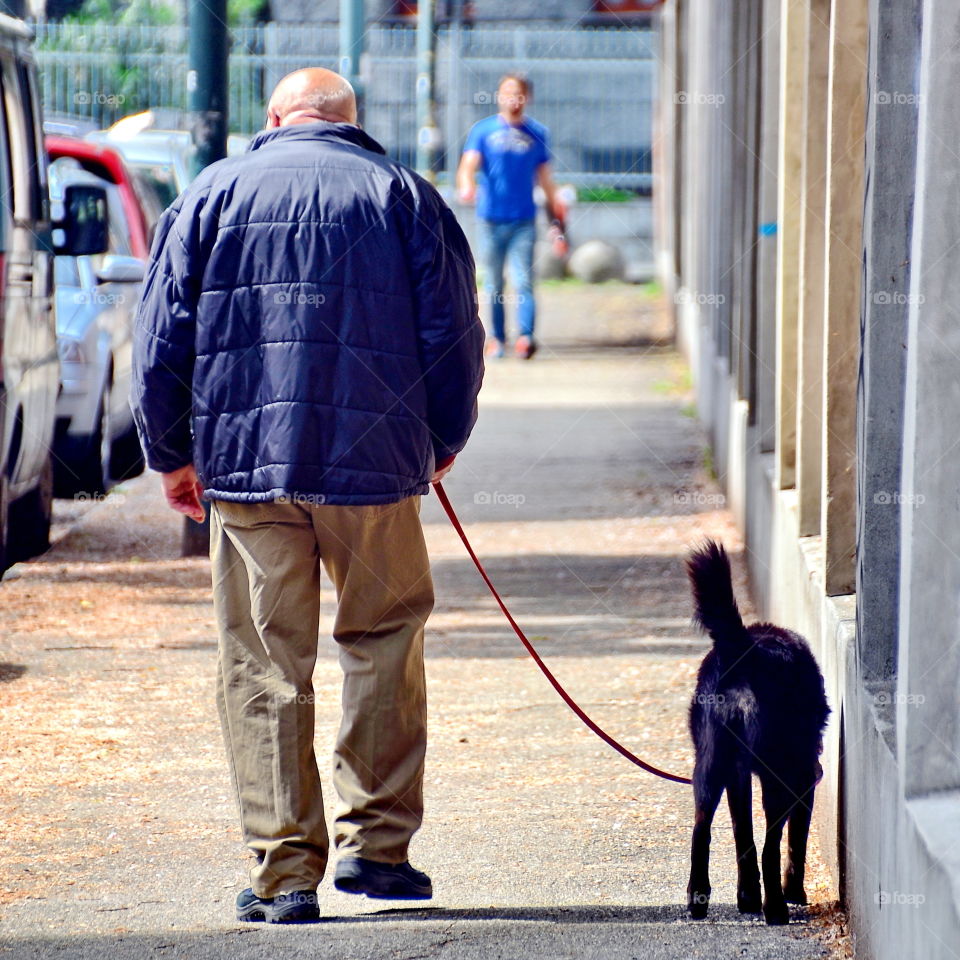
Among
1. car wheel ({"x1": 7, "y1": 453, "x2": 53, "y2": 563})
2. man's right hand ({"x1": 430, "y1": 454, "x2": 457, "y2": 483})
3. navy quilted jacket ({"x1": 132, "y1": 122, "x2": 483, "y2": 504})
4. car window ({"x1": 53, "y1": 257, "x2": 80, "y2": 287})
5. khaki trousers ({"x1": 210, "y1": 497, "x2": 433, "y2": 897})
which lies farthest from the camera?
car window ({"x1": 53, "y1": 257, "x2": 80, "y2": 287})

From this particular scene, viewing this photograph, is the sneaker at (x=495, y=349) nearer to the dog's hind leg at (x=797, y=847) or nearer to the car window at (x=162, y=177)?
the car window at (x=162, y=177)

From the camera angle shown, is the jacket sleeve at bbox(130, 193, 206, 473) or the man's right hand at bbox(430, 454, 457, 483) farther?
the man's right hand at bbox(430, 454, 457, 483)

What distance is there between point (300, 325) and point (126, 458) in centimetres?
784

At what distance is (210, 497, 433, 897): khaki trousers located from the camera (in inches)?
155

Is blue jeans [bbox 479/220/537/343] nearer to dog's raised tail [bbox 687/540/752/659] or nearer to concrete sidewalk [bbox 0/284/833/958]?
concrete sidewalk [bbox 0/284/833/958]

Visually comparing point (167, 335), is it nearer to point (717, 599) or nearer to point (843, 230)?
point (717, 599)

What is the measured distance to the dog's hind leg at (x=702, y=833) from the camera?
390 cm

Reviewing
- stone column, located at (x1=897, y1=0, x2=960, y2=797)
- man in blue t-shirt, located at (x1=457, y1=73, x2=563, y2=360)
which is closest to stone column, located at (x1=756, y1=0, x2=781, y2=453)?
stone column, located at (x1=897, y1=0, x2=960, y2=797)

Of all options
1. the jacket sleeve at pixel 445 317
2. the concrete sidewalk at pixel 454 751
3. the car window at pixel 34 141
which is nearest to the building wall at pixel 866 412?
the concrete sidewalk at pixel 454 751

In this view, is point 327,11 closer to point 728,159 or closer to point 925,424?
point 728,159

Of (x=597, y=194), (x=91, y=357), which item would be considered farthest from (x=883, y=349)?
(x=597, y=194)

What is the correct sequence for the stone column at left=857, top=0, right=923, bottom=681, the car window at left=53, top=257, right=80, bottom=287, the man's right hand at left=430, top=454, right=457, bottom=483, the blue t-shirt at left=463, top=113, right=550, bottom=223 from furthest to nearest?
1. the blue t-shirt at left=463, top=113, right=550, bottom=223
2. the car window at left=53, top=257, right=80, bottom=287
3. the man's right hand at left=430, top=454, right=457, bottom=483
4. the stone column at left=857, top=0, right=923, bottom=681

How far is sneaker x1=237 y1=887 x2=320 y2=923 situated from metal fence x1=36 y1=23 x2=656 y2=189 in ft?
66.9

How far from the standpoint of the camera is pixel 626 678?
6.24 m
